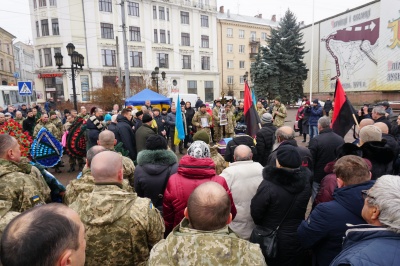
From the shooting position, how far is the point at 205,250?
4.75 ft

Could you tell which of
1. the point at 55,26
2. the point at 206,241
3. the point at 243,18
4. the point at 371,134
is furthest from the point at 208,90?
the point at 206,241

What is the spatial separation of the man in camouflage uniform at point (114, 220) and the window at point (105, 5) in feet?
131

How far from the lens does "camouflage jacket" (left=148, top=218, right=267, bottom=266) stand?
1.43 meters

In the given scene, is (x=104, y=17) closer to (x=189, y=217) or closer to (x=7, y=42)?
(x=7, y=42)

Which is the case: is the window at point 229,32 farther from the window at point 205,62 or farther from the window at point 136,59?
the window at point 136,59

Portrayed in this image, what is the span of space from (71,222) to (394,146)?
4437 millimetres

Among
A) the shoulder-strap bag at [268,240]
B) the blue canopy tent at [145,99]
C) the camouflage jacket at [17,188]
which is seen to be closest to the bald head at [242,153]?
the shoulder-strap bag at [268,240]

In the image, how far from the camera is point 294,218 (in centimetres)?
277

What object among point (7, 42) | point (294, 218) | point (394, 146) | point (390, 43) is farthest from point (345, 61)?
point (7, 42)

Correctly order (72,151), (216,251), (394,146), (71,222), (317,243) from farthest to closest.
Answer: (72,151)
(394,146)
(317,243)
(216,251)
(71,222)

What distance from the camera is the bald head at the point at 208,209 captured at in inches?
61.7

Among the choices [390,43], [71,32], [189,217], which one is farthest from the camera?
[71,32]

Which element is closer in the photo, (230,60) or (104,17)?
(104,17)

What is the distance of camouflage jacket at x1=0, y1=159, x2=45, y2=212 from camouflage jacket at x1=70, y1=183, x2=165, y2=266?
692 millimetres
